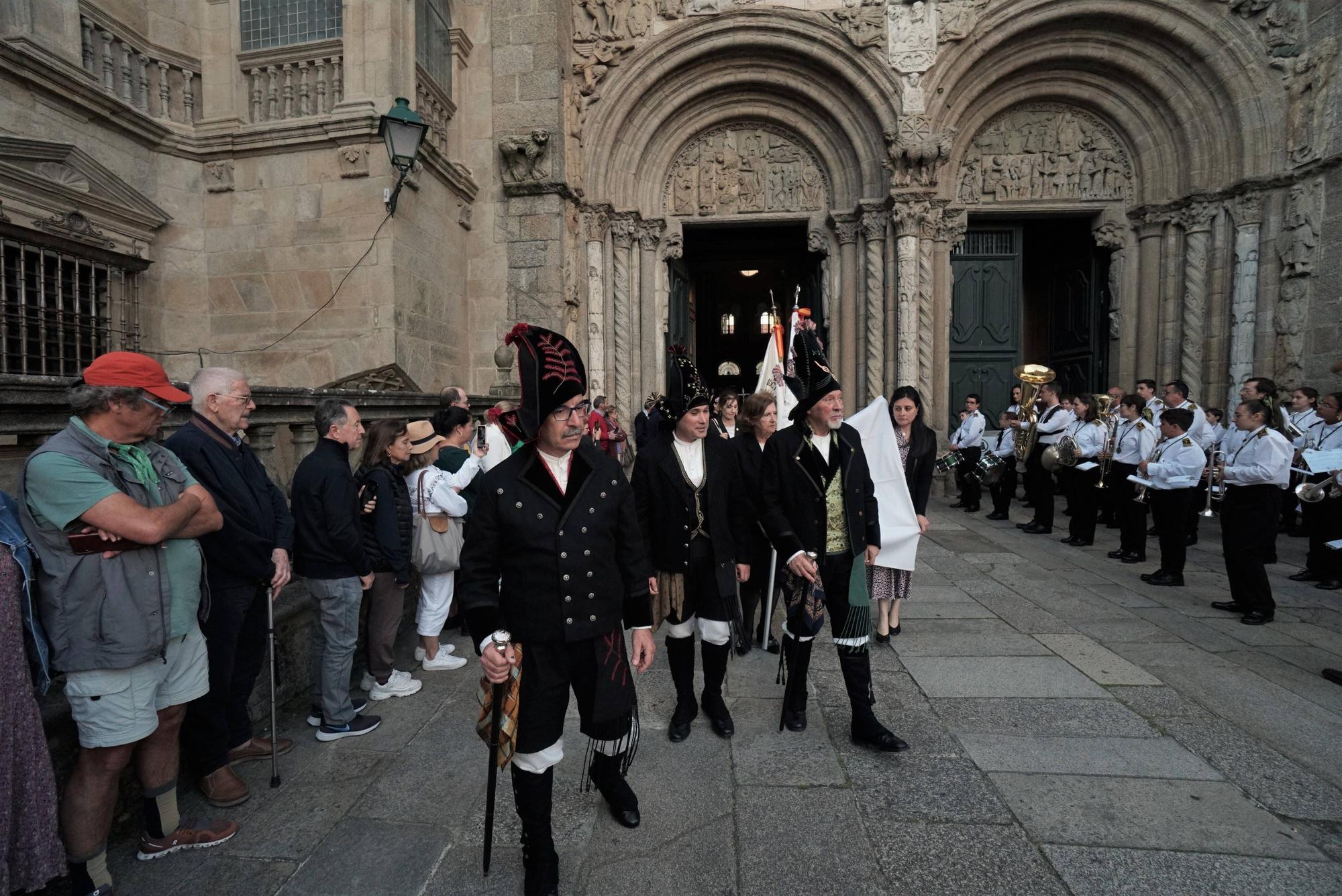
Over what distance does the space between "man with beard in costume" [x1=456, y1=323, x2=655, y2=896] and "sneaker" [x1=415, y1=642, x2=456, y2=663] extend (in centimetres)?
245

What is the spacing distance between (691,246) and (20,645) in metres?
15.2

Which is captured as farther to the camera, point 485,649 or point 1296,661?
point 1296,661

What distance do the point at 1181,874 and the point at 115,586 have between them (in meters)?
3.98

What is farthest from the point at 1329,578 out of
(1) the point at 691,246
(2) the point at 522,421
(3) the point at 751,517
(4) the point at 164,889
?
(1) the point at 691,246

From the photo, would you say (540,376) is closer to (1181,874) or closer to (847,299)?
(1181,874)

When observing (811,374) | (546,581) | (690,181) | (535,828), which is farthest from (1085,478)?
(690,181)

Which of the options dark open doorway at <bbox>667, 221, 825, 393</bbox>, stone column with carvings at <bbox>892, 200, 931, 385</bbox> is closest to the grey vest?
dark open doorway at <bbox>667, 221, 825, 393</bbox>

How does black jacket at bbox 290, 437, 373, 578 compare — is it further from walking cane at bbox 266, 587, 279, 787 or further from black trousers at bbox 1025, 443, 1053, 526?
black trousers at bbox 1025, 443, 1053, 526

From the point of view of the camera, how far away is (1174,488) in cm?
618

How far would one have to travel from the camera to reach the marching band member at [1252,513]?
5.18 meters

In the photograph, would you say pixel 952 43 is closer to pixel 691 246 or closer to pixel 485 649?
pixel 691 246

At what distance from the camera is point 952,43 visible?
433 inches

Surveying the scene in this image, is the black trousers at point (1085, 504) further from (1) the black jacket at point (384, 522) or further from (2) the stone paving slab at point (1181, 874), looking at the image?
(1) the black jacket at point (384, 522)

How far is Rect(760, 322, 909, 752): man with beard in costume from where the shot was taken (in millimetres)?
3322
